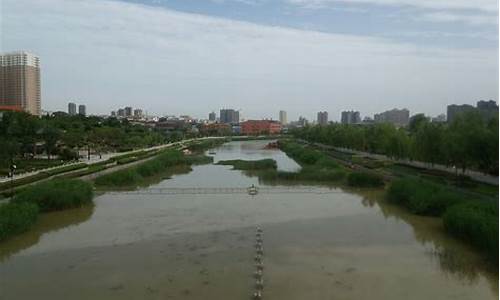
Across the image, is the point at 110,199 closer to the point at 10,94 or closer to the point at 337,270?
the point at 337,270

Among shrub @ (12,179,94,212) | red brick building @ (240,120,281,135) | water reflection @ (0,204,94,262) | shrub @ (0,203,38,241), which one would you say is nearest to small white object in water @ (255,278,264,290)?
water reflection @ (0,204,94,262)

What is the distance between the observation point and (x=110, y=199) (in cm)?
1916

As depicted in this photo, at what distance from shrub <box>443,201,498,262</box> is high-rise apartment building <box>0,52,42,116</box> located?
6909cm

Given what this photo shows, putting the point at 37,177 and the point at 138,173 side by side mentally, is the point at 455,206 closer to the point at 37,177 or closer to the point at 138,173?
the point at 37,177

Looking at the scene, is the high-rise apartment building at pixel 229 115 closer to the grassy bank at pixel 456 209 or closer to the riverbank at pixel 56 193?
the riverbank at pixel 56 193

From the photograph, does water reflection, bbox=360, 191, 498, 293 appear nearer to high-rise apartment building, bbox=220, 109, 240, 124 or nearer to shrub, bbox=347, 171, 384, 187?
shrub, bbox=347, 171, 384, 187

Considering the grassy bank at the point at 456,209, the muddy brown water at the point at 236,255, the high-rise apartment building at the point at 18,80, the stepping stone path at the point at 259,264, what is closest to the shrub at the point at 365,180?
the grassy bank at the point at 456,209

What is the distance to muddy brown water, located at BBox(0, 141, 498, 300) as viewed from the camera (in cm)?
908

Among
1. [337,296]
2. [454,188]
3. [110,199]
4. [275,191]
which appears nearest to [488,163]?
[454,188]

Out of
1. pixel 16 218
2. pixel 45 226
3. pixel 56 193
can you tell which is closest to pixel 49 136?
pixel 56 193

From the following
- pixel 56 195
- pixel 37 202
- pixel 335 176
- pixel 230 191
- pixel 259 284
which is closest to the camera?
pixel 259 284

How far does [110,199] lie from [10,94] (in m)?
63.5

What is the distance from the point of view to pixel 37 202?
15.8 m

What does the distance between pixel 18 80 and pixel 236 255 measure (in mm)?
71454
